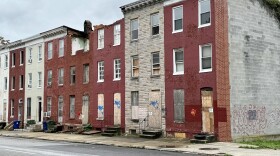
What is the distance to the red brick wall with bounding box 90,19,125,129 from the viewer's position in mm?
33312

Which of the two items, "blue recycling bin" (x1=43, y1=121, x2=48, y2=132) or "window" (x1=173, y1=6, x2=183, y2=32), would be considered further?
"blue recycling bin" (x1=43, y1=121, x2=48, y2=132)

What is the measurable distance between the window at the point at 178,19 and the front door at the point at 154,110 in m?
4.83

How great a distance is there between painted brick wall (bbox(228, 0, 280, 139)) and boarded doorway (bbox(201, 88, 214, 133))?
1.30 metres

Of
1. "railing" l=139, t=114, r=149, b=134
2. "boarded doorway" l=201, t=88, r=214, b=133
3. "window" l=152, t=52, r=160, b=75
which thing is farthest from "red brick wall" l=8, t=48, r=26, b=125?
"boarded doorway" l=201, t=88, r=214, b=133

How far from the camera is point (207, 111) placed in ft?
86.0

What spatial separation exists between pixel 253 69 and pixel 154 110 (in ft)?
24.9

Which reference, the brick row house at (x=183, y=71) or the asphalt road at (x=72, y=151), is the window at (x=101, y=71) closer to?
the brick row house at (x=183, y=71)

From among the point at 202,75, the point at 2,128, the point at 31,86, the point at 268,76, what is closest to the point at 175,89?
the point at 202,75

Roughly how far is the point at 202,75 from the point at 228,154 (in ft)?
28.4

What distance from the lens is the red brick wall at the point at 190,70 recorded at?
2597 centimetres

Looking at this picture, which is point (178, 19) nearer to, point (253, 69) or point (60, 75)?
point (253, 69)

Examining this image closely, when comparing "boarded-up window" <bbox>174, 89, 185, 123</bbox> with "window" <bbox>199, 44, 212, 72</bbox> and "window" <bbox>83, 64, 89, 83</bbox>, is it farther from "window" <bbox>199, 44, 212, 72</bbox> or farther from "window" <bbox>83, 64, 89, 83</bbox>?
"window" <bbox>83, 64, 89, 83</bbox>

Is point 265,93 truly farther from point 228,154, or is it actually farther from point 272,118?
point 228,154

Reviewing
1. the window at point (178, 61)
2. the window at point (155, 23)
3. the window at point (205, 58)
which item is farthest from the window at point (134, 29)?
the window at point (205, 58)
